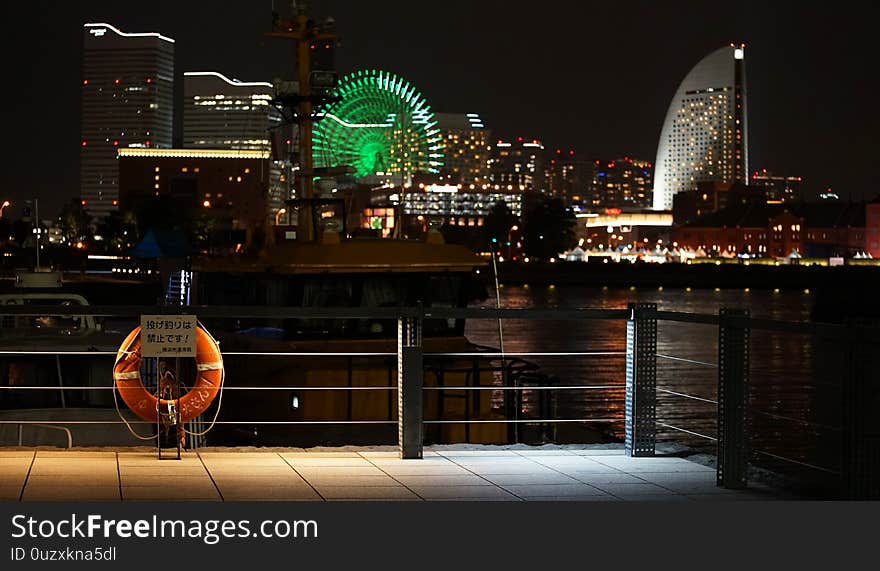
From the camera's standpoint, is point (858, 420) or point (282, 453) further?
point (282, 453)

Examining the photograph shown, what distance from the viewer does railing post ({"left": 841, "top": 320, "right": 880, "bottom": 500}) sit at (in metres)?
8.43

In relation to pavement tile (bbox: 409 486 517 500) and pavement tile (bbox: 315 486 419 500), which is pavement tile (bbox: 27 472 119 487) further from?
pavement tile (bbox: 409 486 517 500)

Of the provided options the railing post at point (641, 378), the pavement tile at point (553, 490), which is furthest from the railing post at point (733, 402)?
the railing post at point (641, 378)

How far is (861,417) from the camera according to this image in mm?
8477

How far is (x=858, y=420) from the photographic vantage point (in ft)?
27.8

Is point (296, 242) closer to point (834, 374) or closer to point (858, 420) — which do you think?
point (858, 420)

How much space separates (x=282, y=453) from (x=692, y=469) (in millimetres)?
3460

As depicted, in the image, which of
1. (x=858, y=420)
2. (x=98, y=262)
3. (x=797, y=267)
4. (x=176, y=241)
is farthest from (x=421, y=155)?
(x=797, y=267)

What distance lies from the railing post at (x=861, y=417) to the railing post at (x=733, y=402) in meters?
1.37

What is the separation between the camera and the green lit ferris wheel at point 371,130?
113 ft

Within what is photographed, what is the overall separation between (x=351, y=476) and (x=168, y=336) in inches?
73.1

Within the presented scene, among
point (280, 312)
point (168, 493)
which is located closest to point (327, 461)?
point (280, 312)

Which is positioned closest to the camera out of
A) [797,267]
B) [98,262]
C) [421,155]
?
[421,155]

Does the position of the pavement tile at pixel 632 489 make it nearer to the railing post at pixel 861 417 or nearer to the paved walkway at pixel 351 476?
the paved walkway at pixel 351 476
